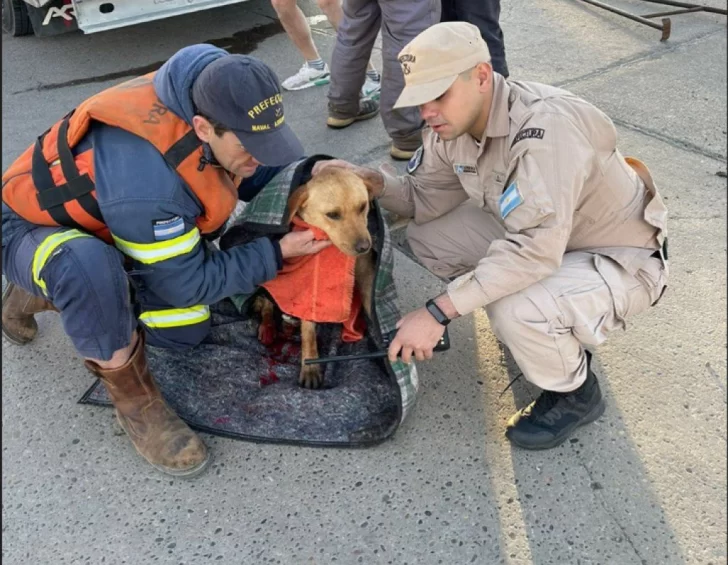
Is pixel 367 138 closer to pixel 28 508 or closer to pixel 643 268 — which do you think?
pixel 643 268

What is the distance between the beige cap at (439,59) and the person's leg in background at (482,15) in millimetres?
2031

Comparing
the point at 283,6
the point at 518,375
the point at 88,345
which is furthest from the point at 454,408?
the point at 283,6

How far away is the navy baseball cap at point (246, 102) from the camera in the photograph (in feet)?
7.04

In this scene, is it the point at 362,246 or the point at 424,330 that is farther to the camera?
the point at 362,246

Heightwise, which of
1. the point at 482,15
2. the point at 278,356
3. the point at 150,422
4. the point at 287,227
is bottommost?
the point at 278,356

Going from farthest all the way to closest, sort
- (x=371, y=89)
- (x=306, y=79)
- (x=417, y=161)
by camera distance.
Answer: (x=306, y=79), (x=371, y=89), (x=417, y=161)

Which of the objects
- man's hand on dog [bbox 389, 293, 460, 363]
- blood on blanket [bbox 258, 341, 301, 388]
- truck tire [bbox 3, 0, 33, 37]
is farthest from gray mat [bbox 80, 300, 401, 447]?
truck tire [bbox 3, 0, 33, 37]

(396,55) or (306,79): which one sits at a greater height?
(396,55)

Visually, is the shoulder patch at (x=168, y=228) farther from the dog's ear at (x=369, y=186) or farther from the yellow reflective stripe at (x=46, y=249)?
the dog's ear at (x=369, y=186)

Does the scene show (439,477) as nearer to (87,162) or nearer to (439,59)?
(439,59)

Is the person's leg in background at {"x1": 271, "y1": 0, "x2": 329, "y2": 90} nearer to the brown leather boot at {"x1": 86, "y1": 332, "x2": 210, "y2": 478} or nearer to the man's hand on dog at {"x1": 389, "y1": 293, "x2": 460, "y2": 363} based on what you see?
the brown leather boot at {"x1": 86, "y1": 332, "x2": 210, "y2": 478}

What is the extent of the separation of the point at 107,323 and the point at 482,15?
2898 mm

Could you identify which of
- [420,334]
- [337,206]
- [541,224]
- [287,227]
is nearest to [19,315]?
[287,227]

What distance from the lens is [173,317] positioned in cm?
270
